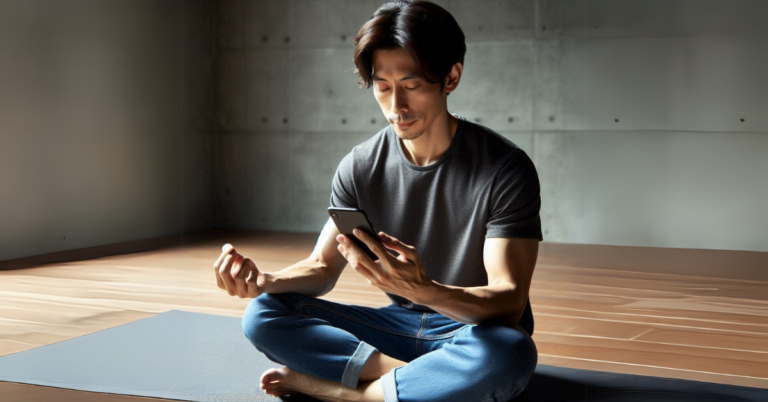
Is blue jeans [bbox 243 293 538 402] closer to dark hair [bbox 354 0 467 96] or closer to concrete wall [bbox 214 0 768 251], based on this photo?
dark hair [bbox 354 0 467 96]

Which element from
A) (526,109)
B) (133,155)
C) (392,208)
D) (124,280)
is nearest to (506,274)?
(392,208)

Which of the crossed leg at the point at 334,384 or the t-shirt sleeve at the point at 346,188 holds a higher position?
the t-shirt sleeve at the point at 346,188

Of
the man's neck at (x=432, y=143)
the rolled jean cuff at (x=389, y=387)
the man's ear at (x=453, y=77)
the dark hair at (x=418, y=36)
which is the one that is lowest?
the rolled jean cuff at (x=389, y=387)

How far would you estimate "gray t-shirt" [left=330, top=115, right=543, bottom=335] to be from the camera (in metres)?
1.90

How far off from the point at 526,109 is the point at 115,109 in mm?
3157

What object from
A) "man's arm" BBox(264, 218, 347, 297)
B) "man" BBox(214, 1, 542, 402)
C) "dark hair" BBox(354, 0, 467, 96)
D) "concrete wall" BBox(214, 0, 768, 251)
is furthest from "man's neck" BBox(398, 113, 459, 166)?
"concrete wall" BBox(214, 0, 768, 251)

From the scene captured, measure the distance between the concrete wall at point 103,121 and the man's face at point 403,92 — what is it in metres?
3.91

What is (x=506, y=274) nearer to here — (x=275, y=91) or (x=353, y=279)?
(x=353, y=279)

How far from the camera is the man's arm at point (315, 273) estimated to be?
78.7 inches

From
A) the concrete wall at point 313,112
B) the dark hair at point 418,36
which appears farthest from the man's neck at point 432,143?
the concrete wall at point 313,112

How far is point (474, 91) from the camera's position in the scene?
21.2ft

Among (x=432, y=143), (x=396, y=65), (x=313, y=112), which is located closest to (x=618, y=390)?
(x=432, y=143)

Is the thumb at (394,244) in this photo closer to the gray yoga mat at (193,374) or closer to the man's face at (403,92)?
the man's face at (403,92)

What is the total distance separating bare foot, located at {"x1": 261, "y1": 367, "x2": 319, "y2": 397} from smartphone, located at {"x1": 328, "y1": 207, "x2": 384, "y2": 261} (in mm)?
483
